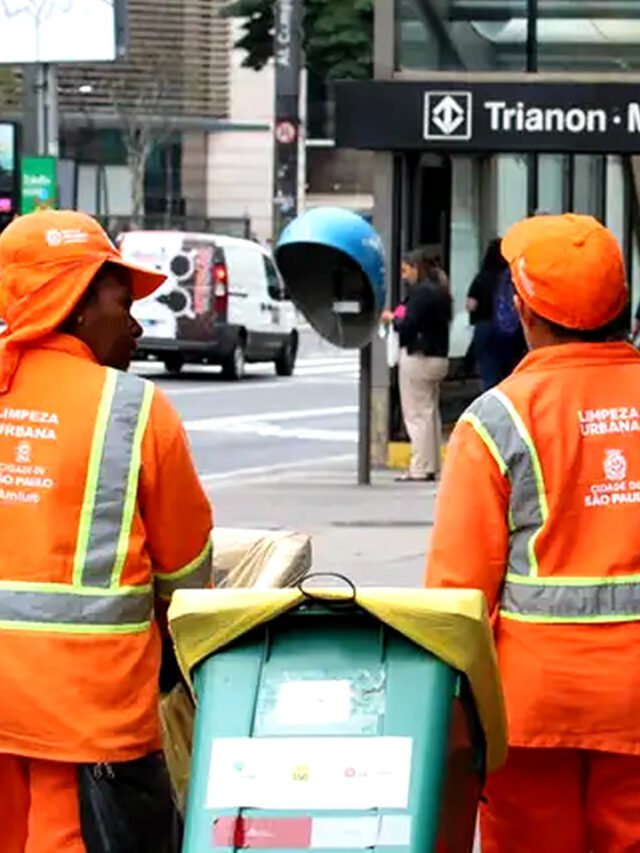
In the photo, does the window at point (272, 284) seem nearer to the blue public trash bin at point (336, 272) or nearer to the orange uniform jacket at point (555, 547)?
the blue public trash bin at point (336, 272)

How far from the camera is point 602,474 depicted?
4.26 m

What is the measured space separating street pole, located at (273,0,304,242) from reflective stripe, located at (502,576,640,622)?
27362mm

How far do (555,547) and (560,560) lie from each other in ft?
0.09

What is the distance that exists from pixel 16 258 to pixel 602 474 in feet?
3.97

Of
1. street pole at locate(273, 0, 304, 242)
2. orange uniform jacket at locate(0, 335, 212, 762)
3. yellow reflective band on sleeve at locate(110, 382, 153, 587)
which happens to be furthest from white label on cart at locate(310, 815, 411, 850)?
street pole at locate(273, 0, 304, 242)

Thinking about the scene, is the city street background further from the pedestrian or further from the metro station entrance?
the metro station entrance

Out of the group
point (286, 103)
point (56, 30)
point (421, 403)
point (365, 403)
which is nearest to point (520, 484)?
point (365, 403)

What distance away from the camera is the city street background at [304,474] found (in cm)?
1295

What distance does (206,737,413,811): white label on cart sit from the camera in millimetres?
3529

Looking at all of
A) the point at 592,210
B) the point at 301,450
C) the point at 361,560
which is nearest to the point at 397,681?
the point at 361,560

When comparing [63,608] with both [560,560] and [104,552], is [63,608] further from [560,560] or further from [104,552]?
[560,560]

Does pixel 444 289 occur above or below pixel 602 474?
below

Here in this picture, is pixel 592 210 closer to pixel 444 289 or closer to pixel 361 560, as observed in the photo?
pixel 444 289

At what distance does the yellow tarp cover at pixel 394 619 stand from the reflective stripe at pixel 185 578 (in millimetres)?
407
